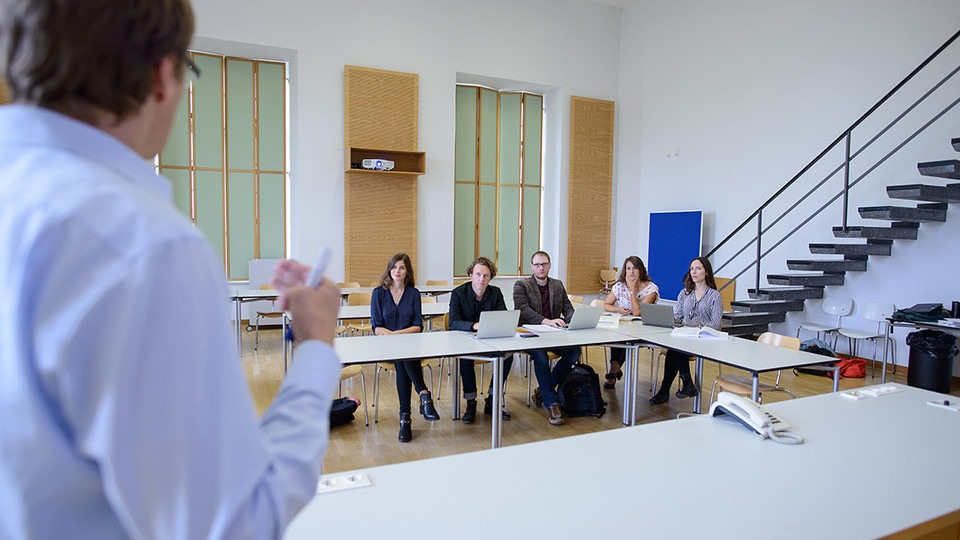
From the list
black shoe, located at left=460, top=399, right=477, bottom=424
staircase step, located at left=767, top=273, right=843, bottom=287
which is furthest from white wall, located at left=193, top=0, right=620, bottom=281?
black shoe, located at left=460, top=399, right=477, bottom=424

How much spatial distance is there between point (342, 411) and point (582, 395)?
1852 mm

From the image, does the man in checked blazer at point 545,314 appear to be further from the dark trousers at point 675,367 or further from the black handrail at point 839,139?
the black handrail at point 839,139

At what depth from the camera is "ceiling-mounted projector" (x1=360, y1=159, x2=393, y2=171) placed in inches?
310

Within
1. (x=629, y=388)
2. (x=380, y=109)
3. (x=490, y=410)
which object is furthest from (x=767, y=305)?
(x=380, y=109)

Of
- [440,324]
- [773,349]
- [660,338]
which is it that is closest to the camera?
[773,349]

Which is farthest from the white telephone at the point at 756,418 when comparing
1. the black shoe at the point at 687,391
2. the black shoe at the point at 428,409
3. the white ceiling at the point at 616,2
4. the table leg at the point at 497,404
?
the white ceiling at the point at 616,2

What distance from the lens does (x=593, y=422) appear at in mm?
4418

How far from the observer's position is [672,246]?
353 inches

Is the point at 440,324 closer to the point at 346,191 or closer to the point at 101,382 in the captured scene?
the point at 346,191

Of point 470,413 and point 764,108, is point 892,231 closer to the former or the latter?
point 764,108

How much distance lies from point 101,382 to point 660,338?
Answer: 4.16m

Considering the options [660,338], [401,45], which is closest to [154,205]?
[660,338]

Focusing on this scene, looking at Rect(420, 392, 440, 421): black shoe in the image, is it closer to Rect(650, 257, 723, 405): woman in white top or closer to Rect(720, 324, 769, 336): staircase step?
Rect(650, 257, 723, 405): woman in white top

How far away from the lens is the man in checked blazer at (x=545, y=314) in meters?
4.44
